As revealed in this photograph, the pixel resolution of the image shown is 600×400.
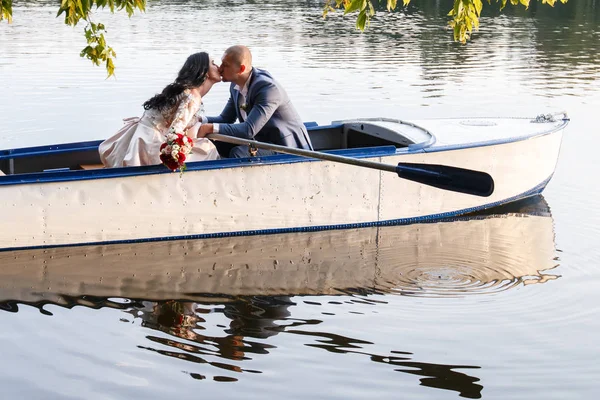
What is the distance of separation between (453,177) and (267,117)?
2036 millimetres

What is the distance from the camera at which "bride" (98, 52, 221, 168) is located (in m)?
7.70

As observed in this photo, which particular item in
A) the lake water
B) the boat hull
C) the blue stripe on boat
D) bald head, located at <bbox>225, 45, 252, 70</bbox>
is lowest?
the lake water

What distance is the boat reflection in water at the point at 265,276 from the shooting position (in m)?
6.00

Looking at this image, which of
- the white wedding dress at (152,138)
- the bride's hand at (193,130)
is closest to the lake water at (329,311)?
the white wedding dress at (152,138)

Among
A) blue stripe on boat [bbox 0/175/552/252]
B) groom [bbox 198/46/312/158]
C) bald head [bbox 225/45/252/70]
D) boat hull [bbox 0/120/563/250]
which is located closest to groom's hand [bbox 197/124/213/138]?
groom [bbox 198/46/312/158]

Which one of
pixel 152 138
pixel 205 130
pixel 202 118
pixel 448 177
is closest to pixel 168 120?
pixel 152 138

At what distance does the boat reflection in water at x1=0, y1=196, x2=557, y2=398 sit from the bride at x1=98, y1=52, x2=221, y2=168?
819mm

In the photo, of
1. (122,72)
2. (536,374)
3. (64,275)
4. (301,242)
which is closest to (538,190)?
(301,242)

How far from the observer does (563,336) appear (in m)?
6.16

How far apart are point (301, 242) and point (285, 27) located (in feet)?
72.1

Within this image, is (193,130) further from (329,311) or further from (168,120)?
(329,311)

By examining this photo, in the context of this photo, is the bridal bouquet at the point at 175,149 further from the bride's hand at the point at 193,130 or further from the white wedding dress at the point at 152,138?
the bride's hand at the point at 193,130

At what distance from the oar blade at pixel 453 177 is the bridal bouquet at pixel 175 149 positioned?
1.81 m

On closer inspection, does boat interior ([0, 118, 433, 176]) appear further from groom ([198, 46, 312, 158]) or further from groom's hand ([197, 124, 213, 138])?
groom's hand ([197, 124, 213, 138])
